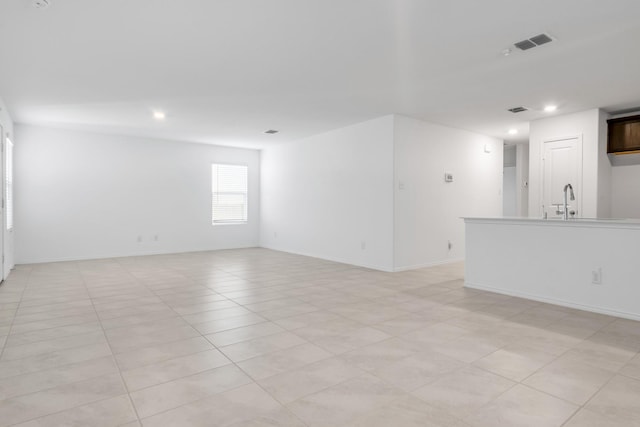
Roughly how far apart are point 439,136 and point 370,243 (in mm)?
2325

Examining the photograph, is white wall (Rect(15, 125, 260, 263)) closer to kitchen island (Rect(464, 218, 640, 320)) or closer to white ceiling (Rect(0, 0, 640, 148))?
white ceiling (Rect(0, 0, 640, 148))

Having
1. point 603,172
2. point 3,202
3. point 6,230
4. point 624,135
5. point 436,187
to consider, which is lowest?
point 6,230

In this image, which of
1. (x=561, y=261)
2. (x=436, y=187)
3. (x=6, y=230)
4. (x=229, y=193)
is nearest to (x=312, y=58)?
(x=561, y=261)

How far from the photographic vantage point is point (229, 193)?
29.3 feet

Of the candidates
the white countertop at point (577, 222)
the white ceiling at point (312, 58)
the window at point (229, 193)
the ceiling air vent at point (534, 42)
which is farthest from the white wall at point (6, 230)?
the white countertop at point (577, 222)

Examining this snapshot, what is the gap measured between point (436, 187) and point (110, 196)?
6436mm

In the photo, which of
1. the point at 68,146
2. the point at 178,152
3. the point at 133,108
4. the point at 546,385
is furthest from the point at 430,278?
the point at 68,146

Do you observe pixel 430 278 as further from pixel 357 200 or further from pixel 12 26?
pixel 12 26

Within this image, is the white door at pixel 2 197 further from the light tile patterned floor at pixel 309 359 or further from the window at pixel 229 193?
the window at pixel 229 193

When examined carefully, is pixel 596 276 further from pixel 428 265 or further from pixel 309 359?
pixel 309 359

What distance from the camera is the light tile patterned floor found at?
1.84 meters

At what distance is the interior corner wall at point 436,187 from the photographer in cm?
589

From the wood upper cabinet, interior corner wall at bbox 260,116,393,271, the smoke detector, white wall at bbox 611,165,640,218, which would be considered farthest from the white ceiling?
white wall at bbox 611,165,640,218

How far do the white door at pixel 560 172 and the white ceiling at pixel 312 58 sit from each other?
0.56 meters
